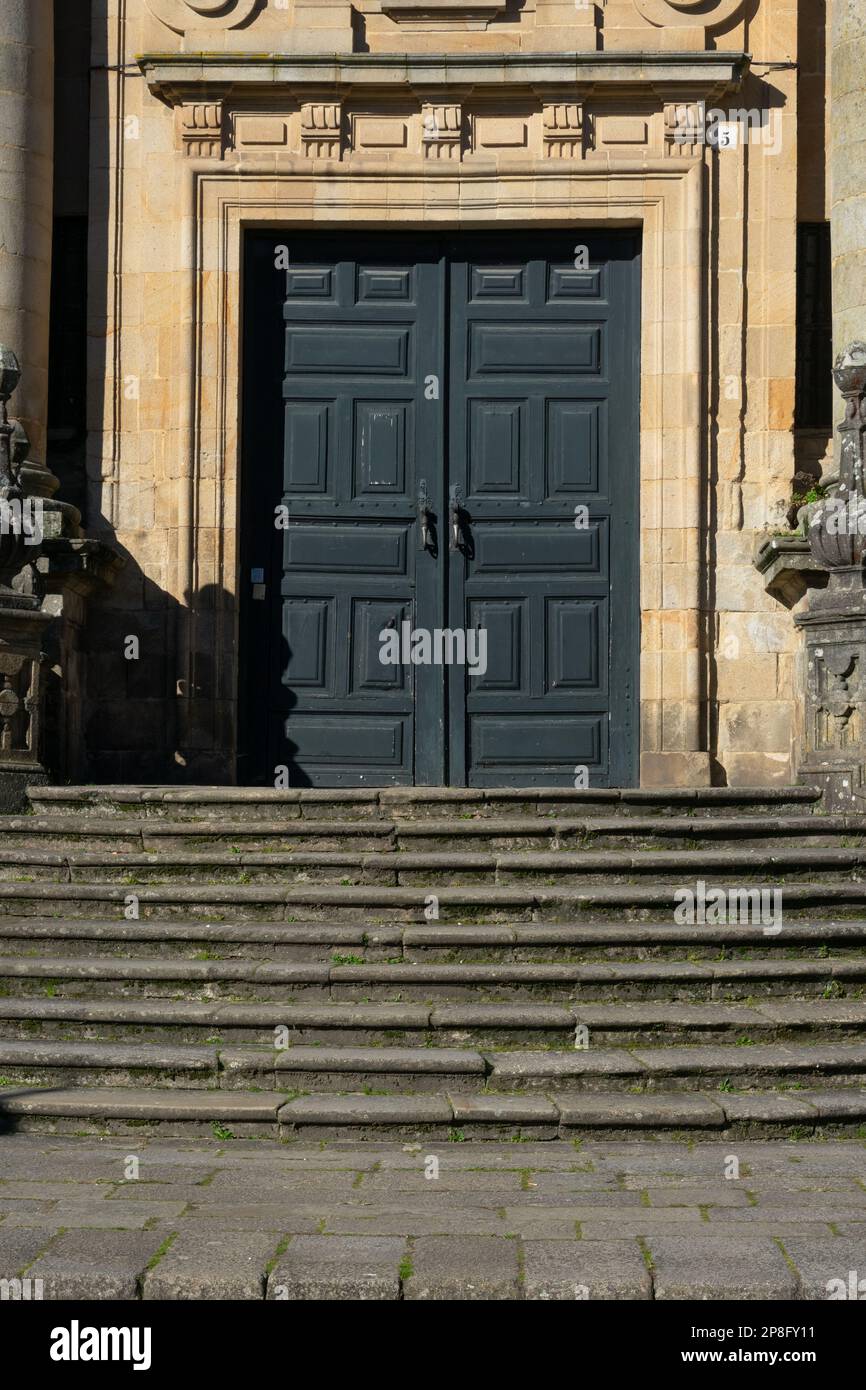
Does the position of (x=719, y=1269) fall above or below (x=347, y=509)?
below

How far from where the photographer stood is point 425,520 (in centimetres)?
1049

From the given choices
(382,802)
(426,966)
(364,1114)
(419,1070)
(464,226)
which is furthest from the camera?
→ (464,226)

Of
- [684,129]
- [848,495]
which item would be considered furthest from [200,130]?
[848,495]

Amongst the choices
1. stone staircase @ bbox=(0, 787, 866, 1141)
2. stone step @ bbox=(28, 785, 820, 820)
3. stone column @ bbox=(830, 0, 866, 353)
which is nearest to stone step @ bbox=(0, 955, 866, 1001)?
stone staircase @ bbox=(0, 787, 866, 1141)

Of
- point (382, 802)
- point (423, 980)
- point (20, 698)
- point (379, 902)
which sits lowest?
point (423, 980)

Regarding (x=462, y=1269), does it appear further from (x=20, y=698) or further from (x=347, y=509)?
(x=347, y=509)

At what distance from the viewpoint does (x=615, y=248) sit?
420 inches

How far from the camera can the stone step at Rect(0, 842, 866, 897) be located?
7578 mm

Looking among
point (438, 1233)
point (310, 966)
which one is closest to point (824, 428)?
point (310, 966)

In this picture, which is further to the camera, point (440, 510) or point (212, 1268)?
point (440, 510)

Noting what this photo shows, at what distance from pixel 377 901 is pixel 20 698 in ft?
8.79

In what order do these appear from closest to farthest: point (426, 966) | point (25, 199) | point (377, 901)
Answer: point (426, 966), point (377, 901), point (25, 199)

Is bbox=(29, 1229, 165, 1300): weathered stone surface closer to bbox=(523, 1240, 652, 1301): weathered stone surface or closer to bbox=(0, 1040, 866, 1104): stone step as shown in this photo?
bbox=(523, 1240, 652, 1301): weathered stone surface

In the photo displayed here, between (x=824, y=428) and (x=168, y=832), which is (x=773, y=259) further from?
(x=168, y=832)
